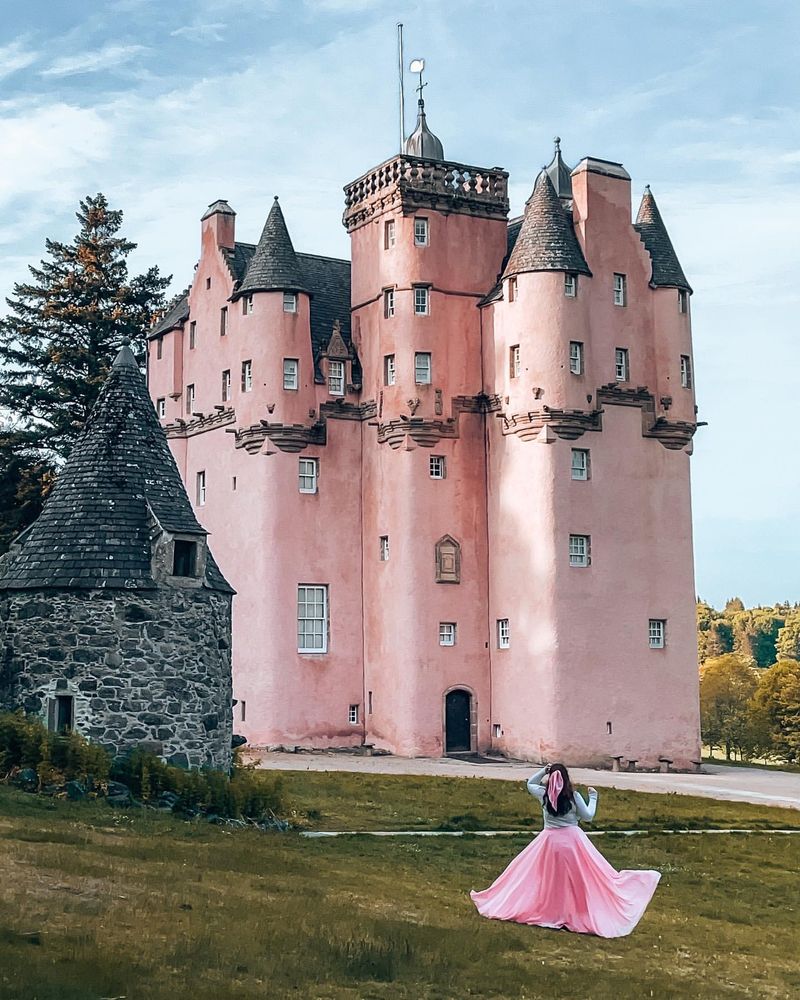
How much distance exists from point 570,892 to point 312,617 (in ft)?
100

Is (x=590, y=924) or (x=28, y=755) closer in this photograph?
(x=590, y=924)

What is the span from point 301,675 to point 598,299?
1523 centimetres

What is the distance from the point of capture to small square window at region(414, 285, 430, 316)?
4456 centimetres

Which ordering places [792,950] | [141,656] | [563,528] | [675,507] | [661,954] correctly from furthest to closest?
[675,507]
[563,528]
[141,656]
[792,950]
[661,954]

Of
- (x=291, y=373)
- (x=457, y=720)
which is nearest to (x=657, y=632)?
(x=457, y=720)

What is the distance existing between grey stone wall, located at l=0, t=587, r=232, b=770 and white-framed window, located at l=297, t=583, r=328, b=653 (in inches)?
767

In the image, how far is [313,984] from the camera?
1200 centimetres

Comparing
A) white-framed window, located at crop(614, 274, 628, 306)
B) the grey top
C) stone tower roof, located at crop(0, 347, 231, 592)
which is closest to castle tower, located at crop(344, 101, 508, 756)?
white-framed window, located at crop(614, 274, 628, 306)

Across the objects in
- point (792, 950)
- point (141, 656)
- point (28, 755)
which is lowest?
point (792, 950)

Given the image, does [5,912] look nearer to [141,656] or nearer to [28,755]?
[28,755]

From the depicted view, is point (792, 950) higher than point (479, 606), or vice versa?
point (479, 606)

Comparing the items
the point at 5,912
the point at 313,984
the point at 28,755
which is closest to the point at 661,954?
the point at 313,984

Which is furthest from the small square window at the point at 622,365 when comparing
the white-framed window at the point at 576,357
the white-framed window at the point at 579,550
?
the white-framed window at the point at 579,550

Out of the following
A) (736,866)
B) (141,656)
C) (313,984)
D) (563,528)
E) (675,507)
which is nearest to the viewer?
(313,984)
